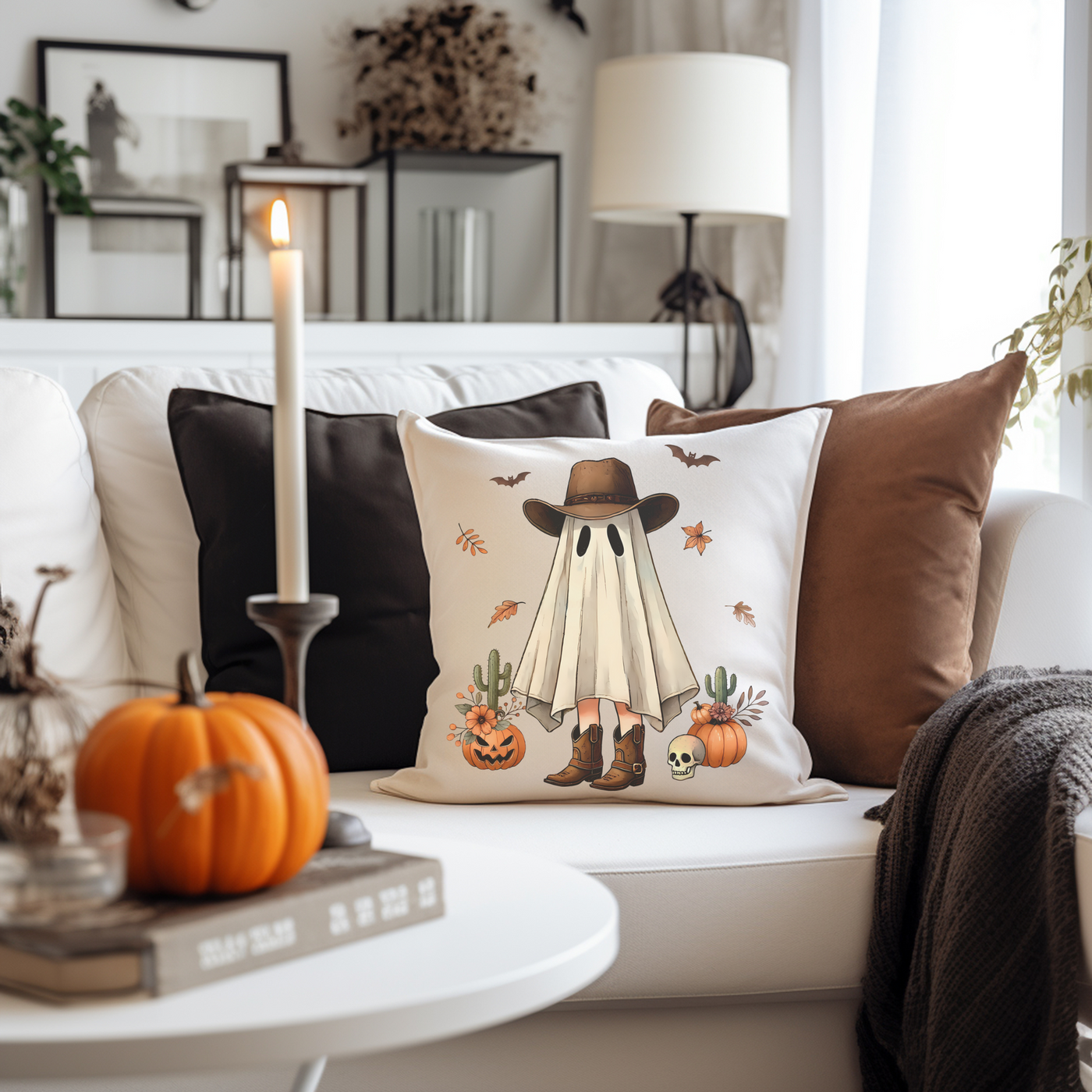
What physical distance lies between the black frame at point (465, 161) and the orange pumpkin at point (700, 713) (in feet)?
5.98

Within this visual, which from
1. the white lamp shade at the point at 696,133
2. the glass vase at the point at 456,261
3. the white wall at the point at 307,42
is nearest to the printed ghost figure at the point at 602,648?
the white lamp shade at the point at 696,133

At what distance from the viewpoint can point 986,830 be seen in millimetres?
1190

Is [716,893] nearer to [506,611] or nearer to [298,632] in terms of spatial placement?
[506,611]

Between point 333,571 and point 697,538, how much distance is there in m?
0.41

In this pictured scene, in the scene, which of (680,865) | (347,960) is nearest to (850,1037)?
(680,865)

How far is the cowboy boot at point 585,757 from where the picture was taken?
1.38m

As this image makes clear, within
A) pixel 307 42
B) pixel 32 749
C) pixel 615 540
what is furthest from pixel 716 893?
pixel 307 42

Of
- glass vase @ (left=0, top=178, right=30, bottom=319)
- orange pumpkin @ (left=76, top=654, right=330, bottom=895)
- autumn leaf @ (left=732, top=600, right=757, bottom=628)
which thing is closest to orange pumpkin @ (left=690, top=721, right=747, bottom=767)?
autumn leaf @ (left=732, top=600, right=757, bottom=628)

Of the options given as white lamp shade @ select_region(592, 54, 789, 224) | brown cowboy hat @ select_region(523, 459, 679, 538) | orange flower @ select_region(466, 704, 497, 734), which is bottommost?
orange flower @ select_region(466, 704, 497, 734)

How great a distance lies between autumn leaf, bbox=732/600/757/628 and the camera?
56.1 inches

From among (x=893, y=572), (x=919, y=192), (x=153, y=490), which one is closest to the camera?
(x=893, y=572)

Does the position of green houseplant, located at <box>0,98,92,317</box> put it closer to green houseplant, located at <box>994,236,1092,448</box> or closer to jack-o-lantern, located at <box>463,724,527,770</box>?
jack-o-lantern, located at <box>463,724,527,770</box>

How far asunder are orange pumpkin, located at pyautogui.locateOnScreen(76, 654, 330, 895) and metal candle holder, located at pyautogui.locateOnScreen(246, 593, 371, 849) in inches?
3.4

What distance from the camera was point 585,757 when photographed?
1381 millimetres
